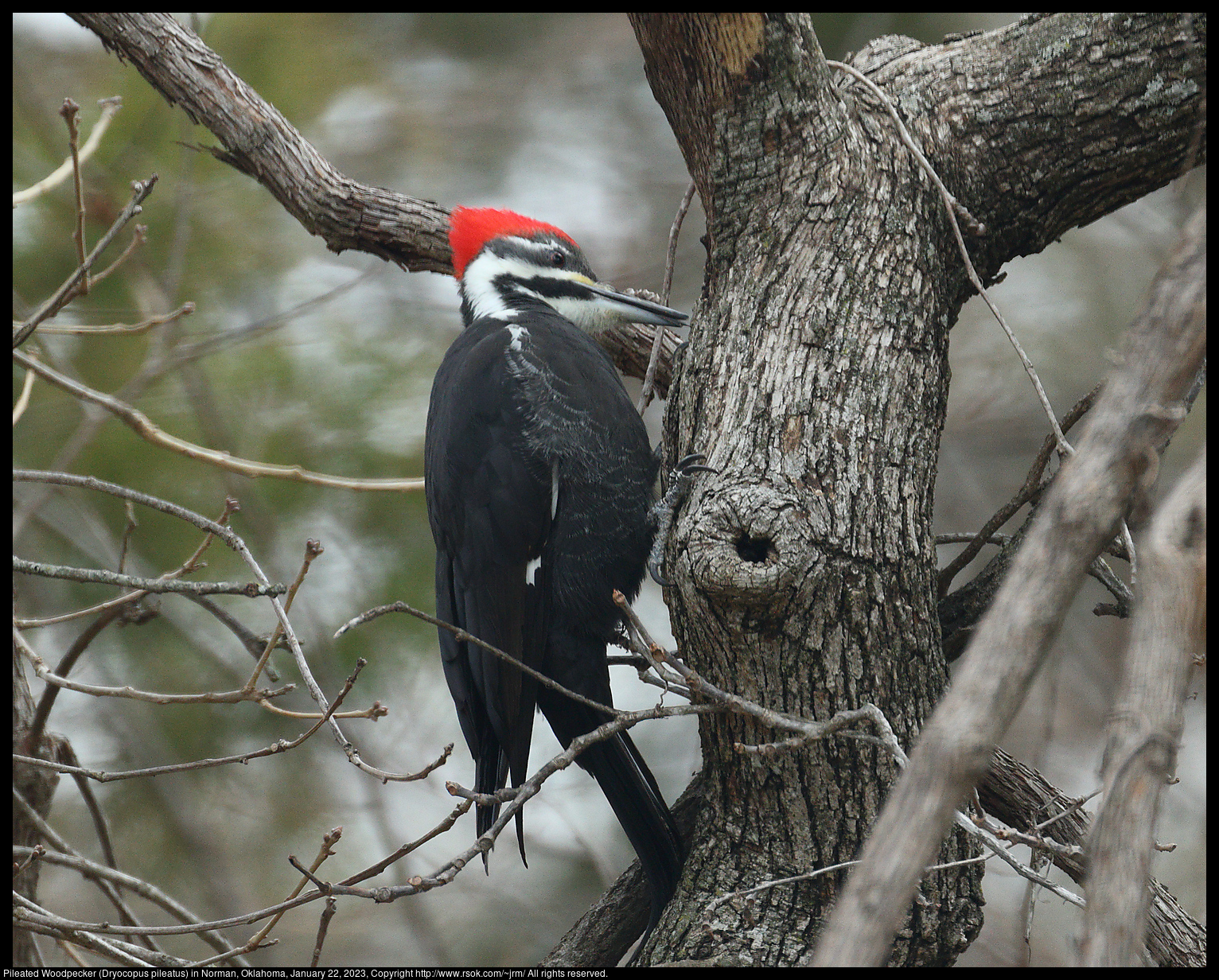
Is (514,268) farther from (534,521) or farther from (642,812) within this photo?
(642,812)

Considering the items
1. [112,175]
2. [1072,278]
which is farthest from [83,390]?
[1072,278]

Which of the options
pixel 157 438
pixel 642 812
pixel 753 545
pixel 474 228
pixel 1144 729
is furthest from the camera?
pixel 474 228

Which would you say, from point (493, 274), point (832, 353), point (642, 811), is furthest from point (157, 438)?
point (832, 353)

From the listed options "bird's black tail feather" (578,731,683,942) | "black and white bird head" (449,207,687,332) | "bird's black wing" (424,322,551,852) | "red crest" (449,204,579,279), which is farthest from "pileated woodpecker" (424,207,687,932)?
"red crest" (449,204,579,279)

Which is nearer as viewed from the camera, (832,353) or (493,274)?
(832,353)

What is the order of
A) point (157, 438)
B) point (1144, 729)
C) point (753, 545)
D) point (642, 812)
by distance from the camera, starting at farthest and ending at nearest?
point (157, 438), point (642, 812), point (753, 545), point (1144, 729)

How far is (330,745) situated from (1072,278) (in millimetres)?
4369

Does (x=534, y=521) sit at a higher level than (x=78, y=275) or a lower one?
lower

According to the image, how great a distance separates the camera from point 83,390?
2172 millimetres

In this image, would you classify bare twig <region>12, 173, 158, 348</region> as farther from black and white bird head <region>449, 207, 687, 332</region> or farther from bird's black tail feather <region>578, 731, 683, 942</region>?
bird's black tail feather <region>578, 731, 683, 942</region>

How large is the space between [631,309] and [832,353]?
827mm

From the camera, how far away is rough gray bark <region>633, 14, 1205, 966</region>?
1.68m

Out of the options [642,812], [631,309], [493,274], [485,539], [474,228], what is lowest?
[642,812]

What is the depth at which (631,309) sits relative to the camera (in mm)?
2570
